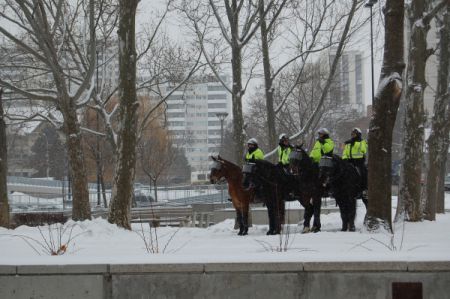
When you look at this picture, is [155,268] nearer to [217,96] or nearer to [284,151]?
[284,151]

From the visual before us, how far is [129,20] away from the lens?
17109 millimetres

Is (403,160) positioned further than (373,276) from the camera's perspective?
Yes

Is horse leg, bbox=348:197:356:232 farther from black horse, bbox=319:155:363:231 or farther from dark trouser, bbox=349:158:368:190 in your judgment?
dark trouser, bbox=349:158:368:190

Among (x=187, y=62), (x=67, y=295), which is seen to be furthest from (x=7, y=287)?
(x=187, y=62)

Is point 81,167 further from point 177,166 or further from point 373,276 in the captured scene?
point 177,166

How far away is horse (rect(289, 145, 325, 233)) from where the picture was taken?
14031 millimetres

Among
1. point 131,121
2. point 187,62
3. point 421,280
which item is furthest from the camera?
point 187,62

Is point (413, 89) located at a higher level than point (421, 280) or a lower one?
higher

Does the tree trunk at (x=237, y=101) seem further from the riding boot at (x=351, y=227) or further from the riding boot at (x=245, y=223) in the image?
the riding boot at (x=351, y=227)

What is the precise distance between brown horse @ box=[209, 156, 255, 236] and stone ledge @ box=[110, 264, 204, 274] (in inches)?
281

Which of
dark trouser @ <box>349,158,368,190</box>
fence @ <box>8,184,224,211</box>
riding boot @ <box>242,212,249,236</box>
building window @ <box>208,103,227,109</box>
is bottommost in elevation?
fence @ <box>8,184,224,211</box>

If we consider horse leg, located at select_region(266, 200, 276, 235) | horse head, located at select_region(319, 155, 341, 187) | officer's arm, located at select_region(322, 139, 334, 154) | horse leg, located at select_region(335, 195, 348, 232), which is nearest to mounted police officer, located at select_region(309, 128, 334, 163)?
officer's arm, located at select_region(322, 139, 334, 154)

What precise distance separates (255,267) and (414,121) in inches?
322

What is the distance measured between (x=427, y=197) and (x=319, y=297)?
1054cm
